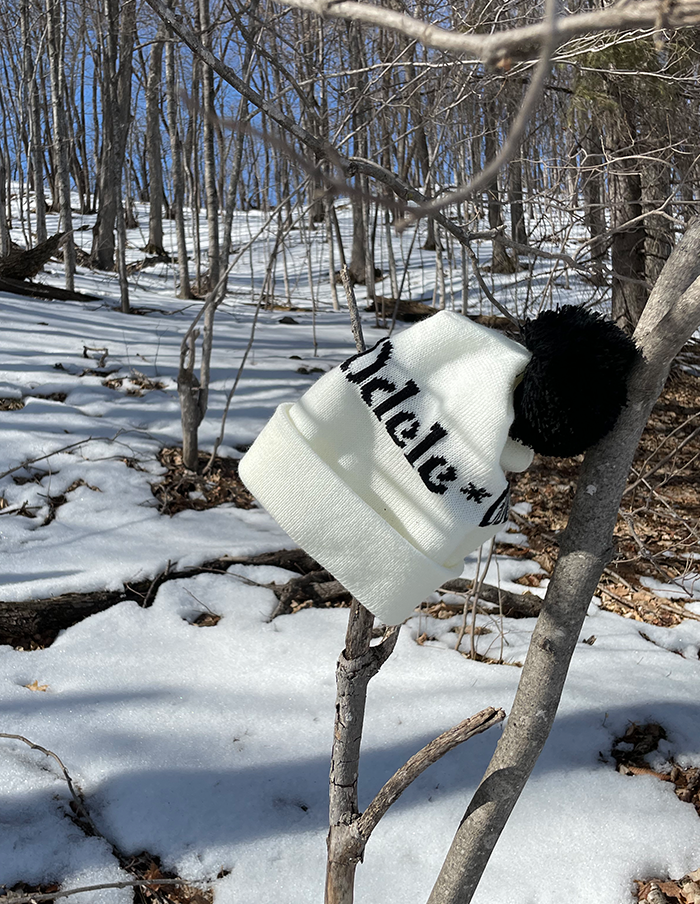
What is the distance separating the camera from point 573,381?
75 cm

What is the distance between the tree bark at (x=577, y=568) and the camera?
811 millimetres

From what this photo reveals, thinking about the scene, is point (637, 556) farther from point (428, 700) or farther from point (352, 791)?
point (352, 791)

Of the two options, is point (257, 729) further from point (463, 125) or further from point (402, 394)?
point (463, 125)

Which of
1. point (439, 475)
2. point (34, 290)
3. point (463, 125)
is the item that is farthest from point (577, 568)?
point (34, 290)

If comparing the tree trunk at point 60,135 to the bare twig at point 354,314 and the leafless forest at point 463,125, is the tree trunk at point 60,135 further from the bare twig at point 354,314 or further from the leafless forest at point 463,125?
the bare twig at point 354,314

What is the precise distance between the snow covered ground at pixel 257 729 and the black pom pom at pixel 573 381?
1142 millimetres

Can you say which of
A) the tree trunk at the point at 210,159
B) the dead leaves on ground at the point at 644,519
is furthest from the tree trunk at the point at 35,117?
the dead leaves on ground at the point at 644,519

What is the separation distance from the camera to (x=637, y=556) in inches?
120

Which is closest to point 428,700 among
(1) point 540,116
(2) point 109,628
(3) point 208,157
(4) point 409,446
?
(2) point 109,628

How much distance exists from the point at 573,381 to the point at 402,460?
23cm

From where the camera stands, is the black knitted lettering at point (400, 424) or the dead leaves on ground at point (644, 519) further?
the dead leaves on ground at point (644, 519)

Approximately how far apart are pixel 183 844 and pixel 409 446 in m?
1.23

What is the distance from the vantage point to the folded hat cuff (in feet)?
2.75

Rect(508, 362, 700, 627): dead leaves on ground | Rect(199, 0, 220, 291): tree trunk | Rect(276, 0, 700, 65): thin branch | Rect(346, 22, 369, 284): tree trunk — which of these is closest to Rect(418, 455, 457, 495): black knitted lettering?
Rect(276, 0, 700, 65): thin branch
